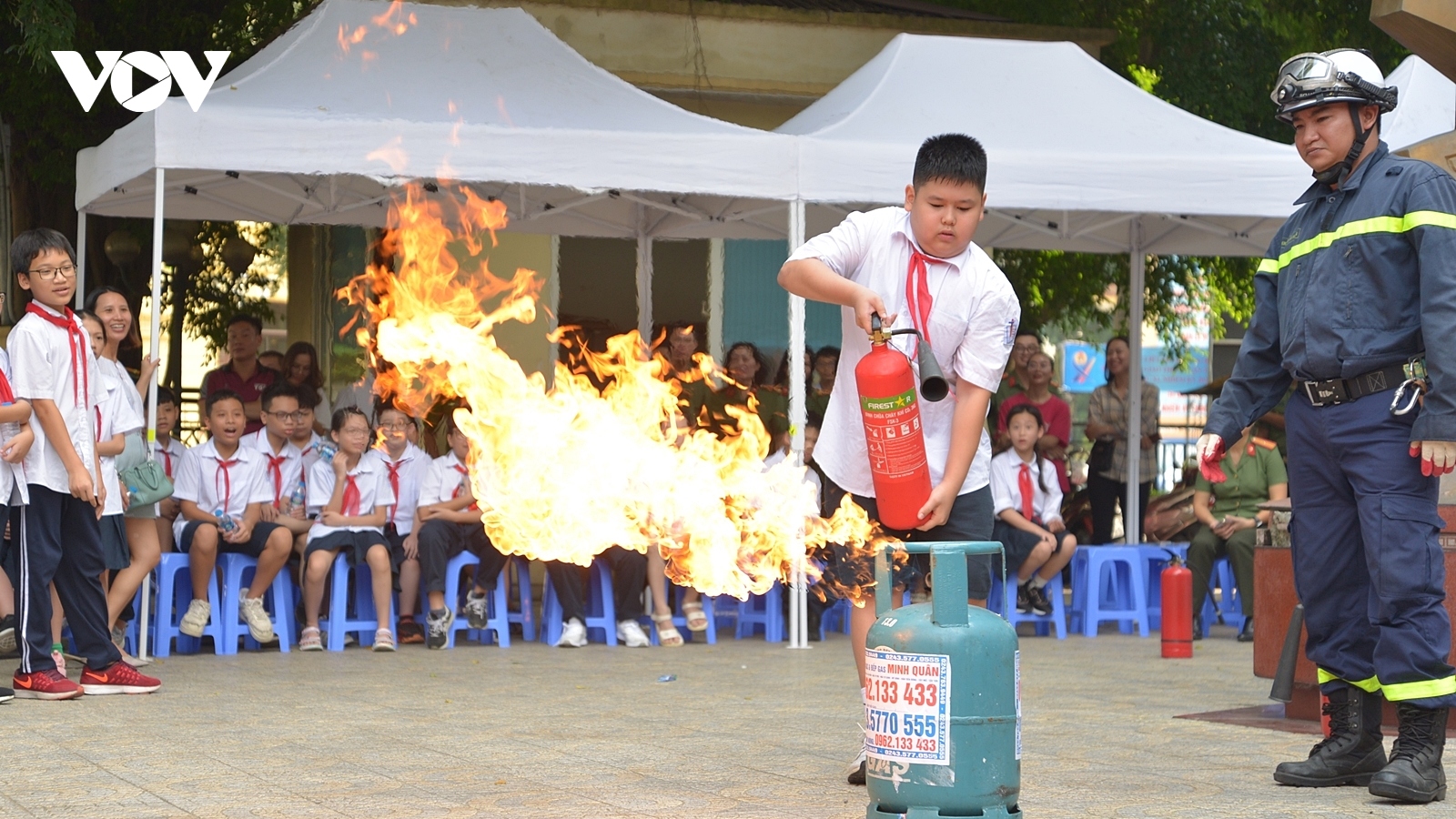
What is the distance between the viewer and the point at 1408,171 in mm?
5078

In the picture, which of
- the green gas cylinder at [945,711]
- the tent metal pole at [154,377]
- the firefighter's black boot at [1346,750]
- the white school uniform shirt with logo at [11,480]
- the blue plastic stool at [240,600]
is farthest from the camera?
the blue plastic stool at [240,600]

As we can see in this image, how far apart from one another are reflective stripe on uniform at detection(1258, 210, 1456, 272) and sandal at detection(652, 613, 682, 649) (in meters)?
5.53

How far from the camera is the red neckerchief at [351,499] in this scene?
984cm

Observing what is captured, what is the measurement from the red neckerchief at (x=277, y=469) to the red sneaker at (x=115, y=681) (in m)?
2.40

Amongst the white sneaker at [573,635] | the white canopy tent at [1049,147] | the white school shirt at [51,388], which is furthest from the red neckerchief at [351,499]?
the white canopy tent at [1049,147]

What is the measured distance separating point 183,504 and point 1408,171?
689 cm

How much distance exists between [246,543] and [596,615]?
2165 mm

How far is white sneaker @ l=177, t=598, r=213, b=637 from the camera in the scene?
930 centimetres

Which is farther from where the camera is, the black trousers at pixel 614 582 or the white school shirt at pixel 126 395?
the black trousers at pixel 614 582

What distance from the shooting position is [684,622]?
1048 cm

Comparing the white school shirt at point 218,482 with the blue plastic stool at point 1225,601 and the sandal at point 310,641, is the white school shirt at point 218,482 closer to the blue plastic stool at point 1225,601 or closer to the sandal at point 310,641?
the sandal at point 310,641

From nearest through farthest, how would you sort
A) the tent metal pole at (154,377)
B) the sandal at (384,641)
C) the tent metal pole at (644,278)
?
the tent metal pole at (154,377)
the sandal at (384,641)
the tent metal pole at (644,278)

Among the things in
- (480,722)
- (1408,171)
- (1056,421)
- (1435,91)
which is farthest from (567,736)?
(1435,91)
